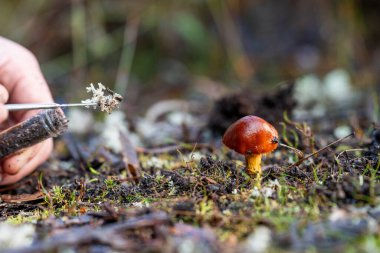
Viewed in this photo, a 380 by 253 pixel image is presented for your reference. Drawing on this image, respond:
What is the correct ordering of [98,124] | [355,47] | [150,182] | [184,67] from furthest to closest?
[184,67] → [355,47] → [98,124] → [150,182]

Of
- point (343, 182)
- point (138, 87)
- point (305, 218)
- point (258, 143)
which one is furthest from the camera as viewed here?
point (138, 87)

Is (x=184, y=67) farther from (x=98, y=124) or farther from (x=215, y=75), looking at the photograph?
(x=98, y=124)

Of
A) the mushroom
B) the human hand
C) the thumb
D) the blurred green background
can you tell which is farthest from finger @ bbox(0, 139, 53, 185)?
the blurred green background

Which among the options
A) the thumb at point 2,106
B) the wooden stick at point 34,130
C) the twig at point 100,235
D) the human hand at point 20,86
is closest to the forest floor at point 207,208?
the twig at point 100,235

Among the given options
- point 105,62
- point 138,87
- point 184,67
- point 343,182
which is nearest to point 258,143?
point 343,182

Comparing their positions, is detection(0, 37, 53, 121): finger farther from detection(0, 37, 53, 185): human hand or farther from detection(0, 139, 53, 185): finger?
detection(0, 139, 53, 185): finger

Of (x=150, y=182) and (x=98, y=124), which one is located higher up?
(x=98, y=124)
